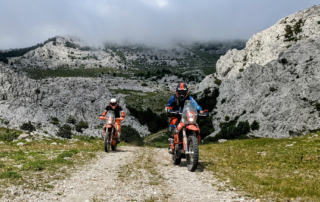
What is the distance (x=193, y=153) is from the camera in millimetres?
9797

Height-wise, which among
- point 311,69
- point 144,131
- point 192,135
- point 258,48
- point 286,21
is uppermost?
point 286,21

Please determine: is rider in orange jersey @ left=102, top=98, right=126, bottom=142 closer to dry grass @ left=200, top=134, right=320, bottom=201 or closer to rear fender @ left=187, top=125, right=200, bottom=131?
rear fender @ left=187, top=125, right=200, bottom=131

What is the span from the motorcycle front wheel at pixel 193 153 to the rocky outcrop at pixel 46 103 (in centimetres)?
7517

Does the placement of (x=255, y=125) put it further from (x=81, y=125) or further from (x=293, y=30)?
(x=293, y=30)

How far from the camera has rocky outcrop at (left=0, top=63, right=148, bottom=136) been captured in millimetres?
88562

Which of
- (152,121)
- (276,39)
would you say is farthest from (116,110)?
(276,39)

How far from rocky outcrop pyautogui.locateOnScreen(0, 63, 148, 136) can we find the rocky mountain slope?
1843 inches

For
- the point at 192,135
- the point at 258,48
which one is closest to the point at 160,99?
the point at 258,48

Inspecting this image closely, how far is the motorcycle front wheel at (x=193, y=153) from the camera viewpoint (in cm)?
971

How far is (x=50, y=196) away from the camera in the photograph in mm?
6164

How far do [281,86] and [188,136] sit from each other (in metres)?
66.4

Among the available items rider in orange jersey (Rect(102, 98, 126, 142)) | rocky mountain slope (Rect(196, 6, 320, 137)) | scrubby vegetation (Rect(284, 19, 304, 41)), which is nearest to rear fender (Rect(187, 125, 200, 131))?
rider in orange jersey (Rect(102, 98, 126, 142))

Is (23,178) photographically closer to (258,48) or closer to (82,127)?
(82,127)

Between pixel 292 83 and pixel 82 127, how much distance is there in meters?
76.8
